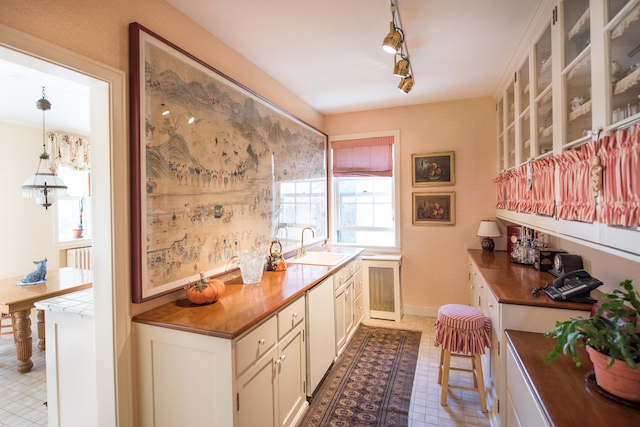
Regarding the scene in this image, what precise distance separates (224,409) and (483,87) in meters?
3.79

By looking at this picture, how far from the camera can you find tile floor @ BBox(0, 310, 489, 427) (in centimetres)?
209

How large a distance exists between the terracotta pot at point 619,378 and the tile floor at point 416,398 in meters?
1.28

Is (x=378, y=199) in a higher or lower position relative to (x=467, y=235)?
higher

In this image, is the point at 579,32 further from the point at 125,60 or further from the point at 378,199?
the point at 378,199

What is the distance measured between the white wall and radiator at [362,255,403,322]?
14.6ft

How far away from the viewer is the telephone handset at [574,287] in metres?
1.61

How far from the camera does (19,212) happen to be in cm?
397

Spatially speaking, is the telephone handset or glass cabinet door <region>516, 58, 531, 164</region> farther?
glass cabinet door <region>516, 58, 531, 164</region>

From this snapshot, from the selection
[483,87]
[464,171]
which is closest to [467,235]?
[464,171]

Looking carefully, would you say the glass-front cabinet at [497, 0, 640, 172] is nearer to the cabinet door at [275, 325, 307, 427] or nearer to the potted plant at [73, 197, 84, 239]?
the cabinet door at [275, 325, 307, 427]

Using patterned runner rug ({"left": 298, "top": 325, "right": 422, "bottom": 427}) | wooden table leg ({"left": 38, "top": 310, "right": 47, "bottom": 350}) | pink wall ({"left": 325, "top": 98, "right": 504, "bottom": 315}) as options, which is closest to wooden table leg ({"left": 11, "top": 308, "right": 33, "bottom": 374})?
wooden table leg ({"left": 38, "top": 310, "right": 47, "bottom": 350})

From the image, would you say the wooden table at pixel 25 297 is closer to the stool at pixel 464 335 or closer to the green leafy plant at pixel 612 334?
the stool at pixel 464 335

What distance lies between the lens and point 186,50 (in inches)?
75.7

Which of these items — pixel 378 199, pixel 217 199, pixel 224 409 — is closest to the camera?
pixel 224 409
